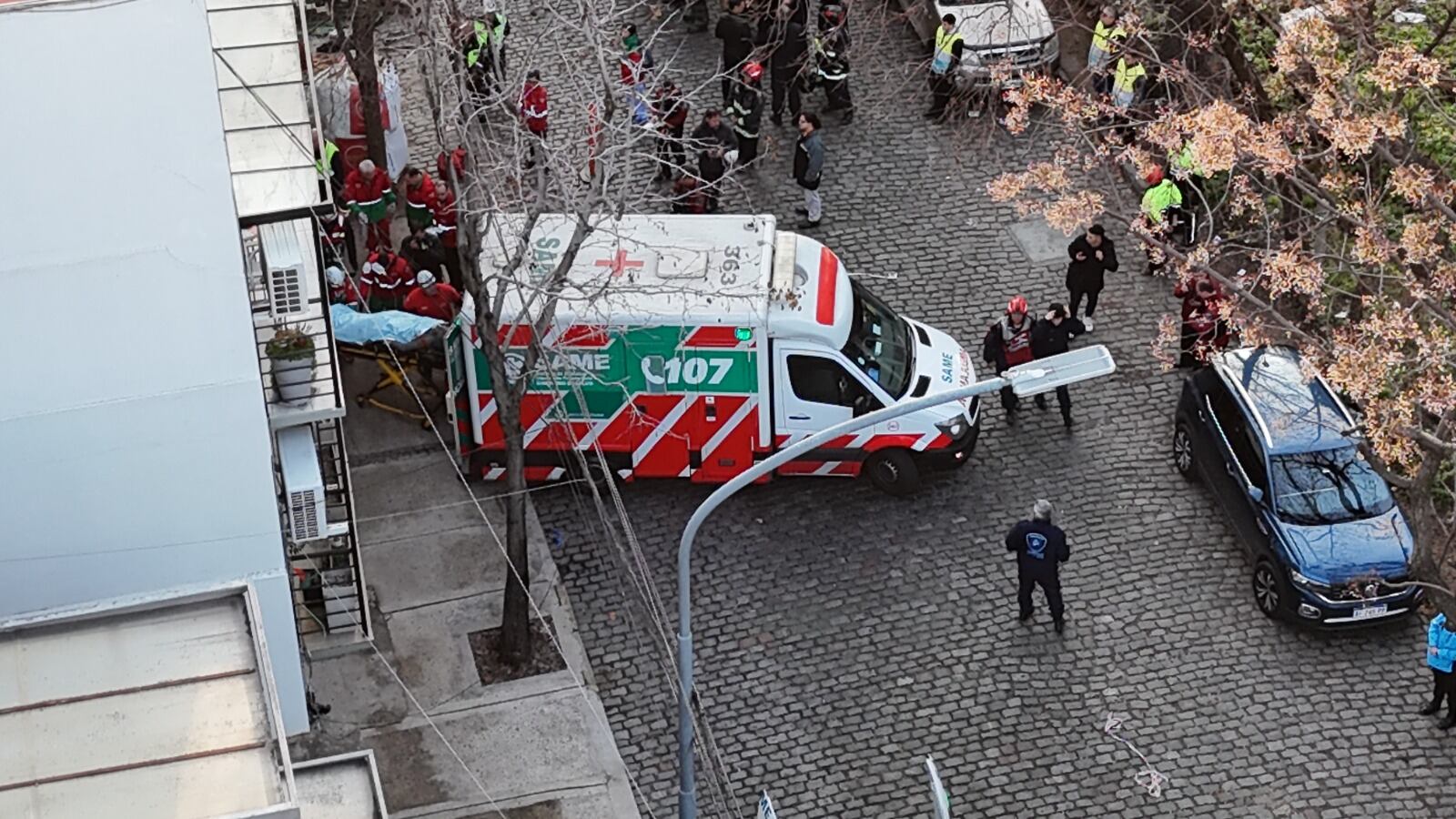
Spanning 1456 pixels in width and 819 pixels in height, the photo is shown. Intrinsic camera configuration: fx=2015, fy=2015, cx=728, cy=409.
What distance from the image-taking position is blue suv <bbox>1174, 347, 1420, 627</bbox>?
58.2 ft

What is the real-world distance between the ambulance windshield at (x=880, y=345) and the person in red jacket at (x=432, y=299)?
398 cm

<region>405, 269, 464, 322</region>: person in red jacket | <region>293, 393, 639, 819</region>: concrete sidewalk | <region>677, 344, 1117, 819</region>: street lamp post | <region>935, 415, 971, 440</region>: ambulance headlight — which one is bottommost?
<region>293, 393, 639, 819</region>: concrete sidewalk

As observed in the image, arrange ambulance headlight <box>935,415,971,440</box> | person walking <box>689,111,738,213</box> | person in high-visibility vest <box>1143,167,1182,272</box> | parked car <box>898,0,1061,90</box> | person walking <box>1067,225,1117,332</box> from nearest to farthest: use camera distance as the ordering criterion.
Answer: ambulance headlight <box>935,415,971,440</box> < person in high-visibility vest <box>1143,167,1182,272</box> < person walking <box>1067,225,1117,332</box> < person walking <box>689,111,738,213</box> < parked car <box>898,0,1061,90</box>

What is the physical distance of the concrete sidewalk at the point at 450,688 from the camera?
55.5 ft

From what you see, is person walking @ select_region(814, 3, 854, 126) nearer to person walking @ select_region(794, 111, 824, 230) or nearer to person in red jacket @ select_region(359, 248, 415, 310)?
person walking @ select_region(794, 111, 824, 230)

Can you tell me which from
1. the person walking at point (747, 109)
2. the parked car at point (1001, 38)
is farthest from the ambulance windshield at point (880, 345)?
the parked car at point (1001, 38)

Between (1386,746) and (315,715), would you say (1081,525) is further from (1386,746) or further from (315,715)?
(315,715)

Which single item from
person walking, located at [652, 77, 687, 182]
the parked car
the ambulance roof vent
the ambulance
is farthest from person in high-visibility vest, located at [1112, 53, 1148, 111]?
the ambulance roof vent

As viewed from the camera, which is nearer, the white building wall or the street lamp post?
the white building wall

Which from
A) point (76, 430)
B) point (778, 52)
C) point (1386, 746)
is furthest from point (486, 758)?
point (778, 52)

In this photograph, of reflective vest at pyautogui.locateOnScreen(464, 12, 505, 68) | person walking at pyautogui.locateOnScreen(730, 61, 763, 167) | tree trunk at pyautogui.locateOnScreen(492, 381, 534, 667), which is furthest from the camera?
person walking at pyautogui.locateOnScreen(730, 61, 763, 167)

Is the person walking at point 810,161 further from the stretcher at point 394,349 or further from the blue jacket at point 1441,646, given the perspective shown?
the blue jacket at point 1441,646

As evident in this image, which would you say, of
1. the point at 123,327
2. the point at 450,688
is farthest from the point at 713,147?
the point at 123,327

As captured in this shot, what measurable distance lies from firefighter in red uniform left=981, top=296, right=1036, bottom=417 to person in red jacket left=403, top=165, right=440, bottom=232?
6170 millimetres
